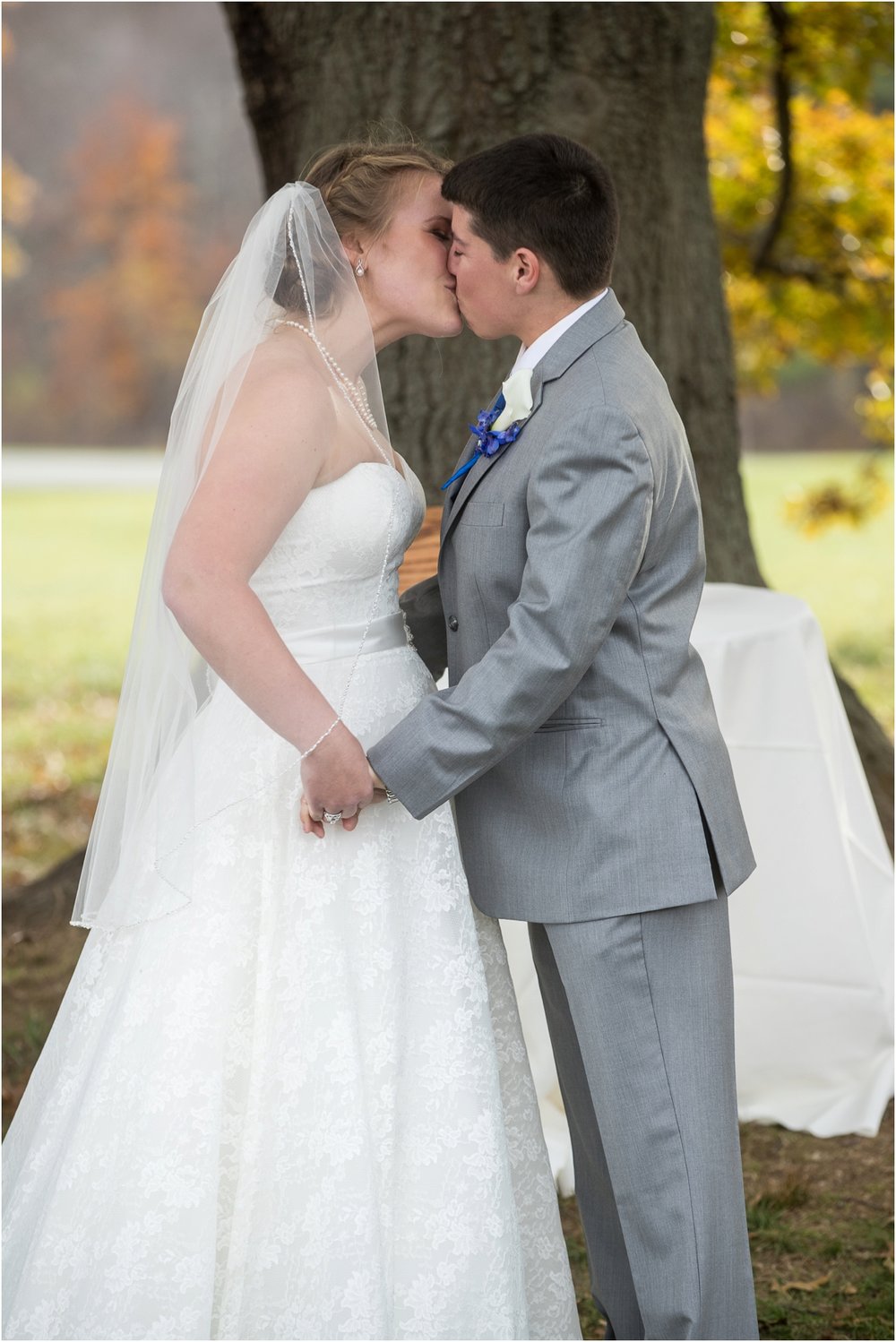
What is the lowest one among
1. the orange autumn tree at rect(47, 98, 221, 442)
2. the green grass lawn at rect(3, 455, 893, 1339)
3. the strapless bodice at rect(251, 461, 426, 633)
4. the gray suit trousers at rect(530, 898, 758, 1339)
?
the orange autumn tree at rect(47, 98, 221, 442)

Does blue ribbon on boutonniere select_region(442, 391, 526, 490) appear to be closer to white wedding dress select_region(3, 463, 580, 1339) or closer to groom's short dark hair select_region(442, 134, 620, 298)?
white wedding dress select_region(3, 463, 580, 1339)

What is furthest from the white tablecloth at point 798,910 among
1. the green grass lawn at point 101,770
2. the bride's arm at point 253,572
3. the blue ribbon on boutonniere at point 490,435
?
the bride's arm at point 253,572

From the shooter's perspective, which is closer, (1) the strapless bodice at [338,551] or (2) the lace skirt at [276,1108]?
(2) the lace skirt at [276,1108]

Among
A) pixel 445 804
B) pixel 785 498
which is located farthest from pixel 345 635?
pixel 785 498

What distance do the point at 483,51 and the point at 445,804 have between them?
2741mm

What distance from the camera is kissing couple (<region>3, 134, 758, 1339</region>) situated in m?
2.18

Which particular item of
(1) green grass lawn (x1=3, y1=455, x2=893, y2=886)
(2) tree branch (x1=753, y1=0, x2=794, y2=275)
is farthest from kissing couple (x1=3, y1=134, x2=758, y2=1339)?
(2) tree branch (x1=753, y1=0, x2=794, y2=275)

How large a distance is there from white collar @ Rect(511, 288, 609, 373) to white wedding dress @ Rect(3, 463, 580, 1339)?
1.03ft

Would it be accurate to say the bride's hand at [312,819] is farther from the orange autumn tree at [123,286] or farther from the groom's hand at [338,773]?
the orange autumn tree at [123,286]

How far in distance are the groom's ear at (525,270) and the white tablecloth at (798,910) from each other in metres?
1.49

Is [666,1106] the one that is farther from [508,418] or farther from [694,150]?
[694,150]

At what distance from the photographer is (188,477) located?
2.37m

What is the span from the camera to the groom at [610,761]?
7.18 feet

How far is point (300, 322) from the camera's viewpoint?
95.8 inches
